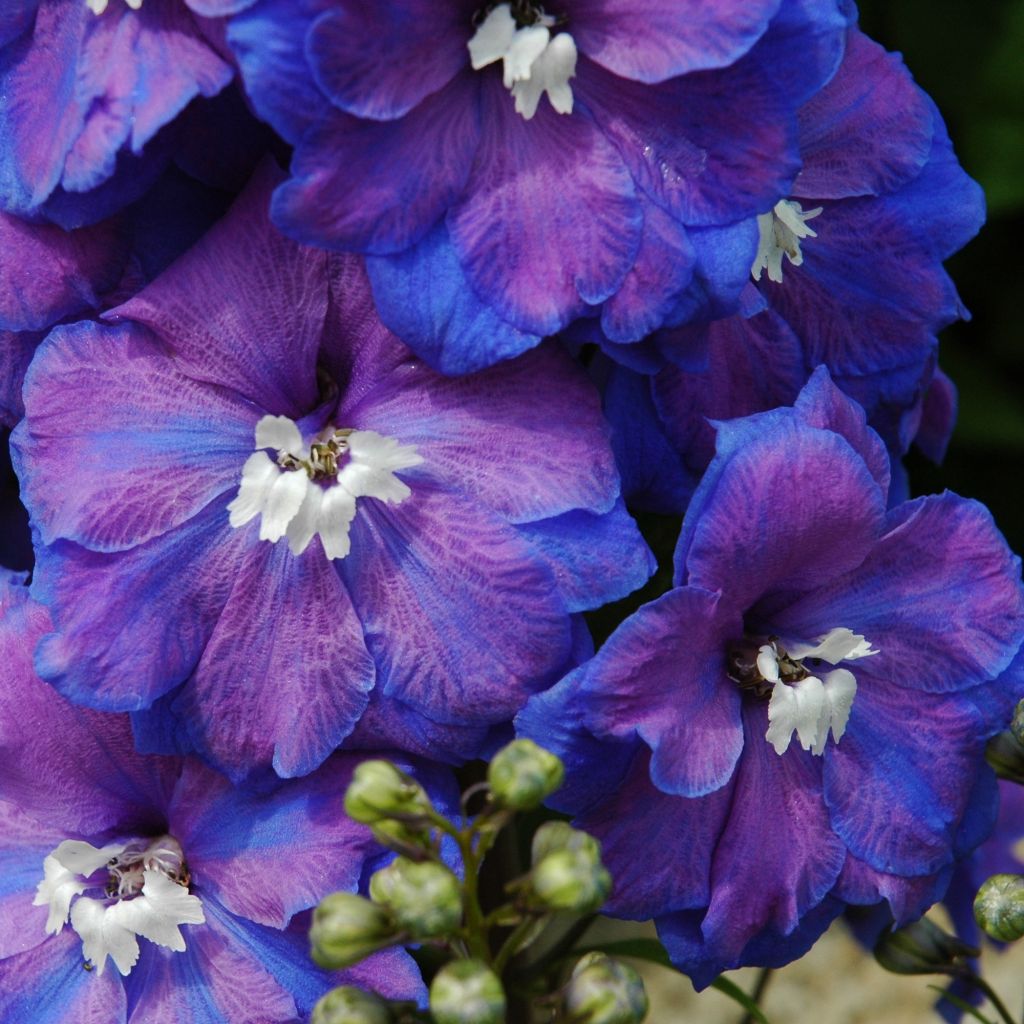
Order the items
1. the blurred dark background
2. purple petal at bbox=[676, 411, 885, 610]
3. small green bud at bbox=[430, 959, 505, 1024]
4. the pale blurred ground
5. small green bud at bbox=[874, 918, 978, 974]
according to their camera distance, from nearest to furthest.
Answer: small green bud at bbox=[430, 959, 505, 1024], purple petal at bbox=[676, 411, 885, 610], small green bud at bbox=[874, 918, 978, 974], the blurred dark background, the pale blurred ground

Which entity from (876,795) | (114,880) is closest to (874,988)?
(876,795)


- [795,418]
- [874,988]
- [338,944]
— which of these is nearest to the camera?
[338,944]

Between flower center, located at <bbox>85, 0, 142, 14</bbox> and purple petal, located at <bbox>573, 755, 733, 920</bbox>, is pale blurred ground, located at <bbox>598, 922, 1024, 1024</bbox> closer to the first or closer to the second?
purple petal, located at <bbox>573, 755, 733, 920</bbox>

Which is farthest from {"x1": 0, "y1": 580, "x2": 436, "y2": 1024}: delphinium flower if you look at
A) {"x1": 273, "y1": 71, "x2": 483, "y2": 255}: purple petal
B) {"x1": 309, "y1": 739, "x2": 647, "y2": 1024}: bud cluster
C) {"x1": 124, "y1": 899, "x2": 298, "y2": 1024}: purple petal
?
{"x1": 273, "y1": 71, "x2": 483, "y2": 255}: purple petal

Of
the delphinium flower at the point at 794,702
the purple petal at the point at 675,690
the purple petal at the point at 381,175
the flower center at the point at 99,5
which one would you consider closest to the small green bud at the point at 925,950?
the delphinium flower at the point at 794,702

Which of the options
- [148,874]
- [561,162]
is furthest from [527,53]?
[148,874]

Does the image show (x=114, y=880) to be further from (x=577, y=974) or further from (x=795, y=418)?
(x=795, y=418)
